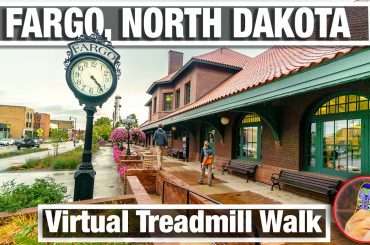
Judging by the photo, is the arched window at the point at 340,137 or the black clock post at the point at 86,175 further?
the arched window at the point at 340,137

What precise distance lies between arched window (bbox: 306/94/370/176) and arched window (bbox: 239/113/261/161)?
2.52 m

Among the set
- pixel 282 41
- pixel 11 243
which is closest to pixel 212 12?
pixel 282 41

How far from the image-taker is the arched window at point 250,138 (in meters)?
9.67

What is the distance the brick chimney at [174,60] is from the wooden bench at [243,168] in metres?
20.4

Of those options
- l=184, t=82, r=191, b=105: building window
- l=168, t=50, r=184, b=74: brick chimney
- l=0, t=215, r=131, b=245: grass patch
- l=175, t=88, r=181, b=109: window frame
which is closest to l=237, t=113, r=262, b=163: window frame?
l=0, t=215, r=131, b=245: grass patch

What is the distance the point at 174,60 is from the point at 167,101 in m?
6.35

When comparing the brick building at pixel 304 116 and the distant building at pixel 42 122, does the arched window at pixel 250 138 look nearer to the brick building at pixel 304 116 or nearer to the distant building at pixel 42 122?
the brick building at pixel 304 116

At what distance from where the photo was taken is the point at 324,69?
4297mm

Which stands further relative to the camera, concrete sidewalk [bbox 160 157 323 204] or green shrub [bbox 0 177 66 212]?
concrete sidewalk [bbox 160 157 323 204]

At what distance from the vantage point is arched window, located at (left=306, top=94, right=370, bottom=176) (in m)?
5.66

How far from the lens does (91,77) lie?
15.4 ft

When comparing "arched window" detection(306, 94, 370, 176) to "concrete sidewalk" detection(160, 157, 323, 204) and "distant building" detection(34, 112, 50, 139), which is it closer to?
"concrete sidewalk" detection(160, 157, 323, 204)

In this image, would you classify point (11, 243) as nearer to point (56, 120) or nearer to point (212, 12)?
point (212, 12)

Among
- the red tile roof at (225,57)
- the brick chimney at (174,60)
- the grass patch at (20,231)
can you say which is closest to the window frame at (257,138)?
the grass patch at (20,231)
